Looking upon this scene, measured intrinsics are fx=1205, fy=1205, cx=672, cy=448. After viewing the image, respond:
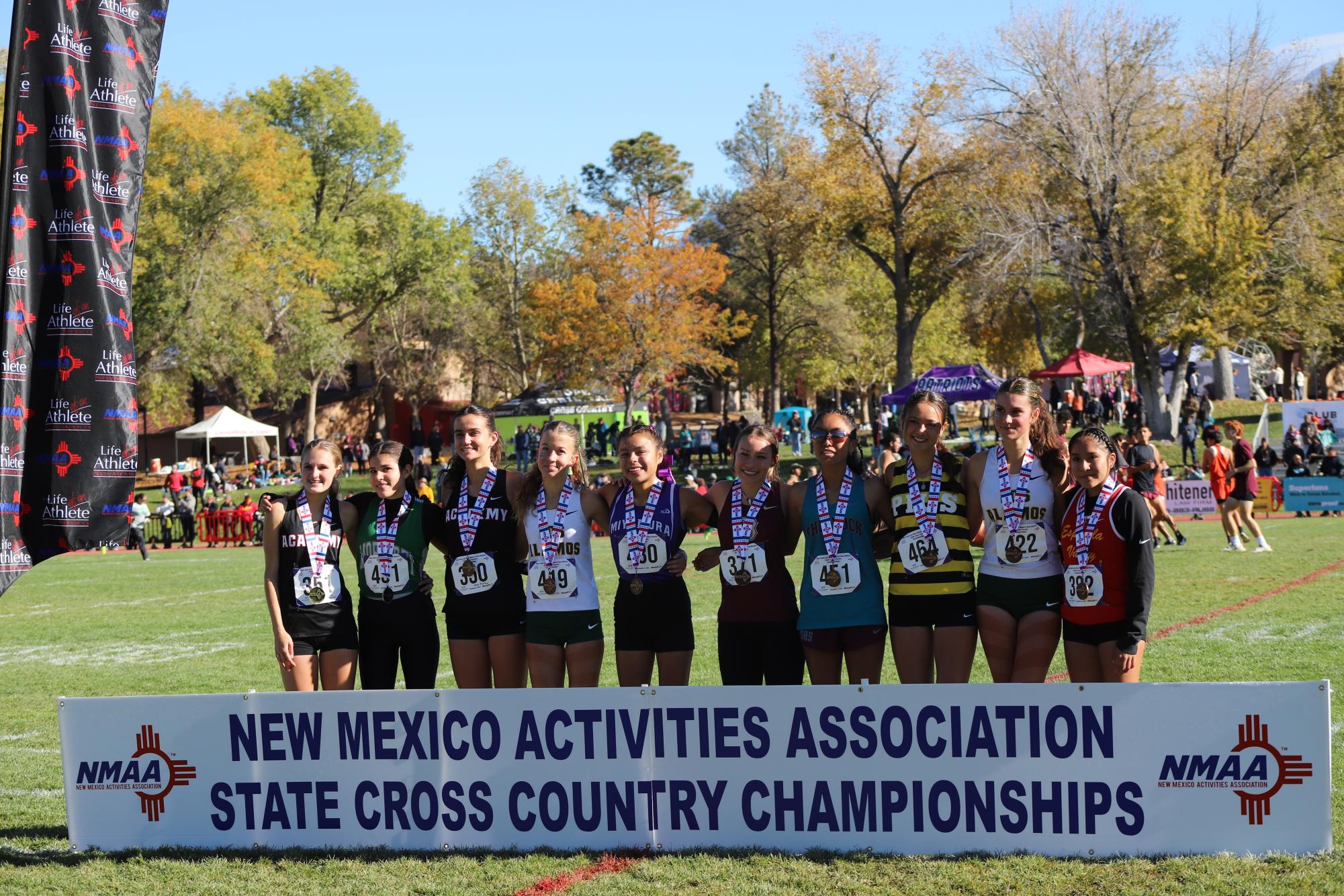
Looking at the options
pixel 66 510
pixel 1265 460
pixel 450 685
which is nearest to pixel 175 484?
pixel 1265 460

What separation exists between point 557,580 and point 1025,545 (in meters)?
2.20

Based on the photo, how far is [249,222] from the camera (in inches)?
1676

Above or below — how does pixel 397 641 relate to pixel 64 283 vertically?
below

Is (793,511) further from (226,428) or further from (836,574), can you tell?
(226,428)

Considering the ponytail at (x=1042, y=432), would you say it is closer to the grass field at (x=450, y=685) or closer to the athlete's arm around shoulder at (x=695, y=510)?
the athlete's arm around shoulder at (x=695, y=510)

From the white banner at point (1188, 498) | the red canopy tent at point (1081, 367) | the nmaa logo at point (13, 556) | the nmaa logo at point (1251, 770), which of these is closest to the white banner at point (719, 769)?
the nmaa logo at point (1251, 770)

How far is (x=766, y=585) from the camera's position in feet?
18.7

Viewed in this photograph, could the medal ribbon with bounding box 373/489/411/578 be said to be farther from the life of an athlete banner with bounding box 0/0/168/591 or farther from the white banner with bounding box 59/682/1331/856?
the life of an athlete banner with bounding box 0/0/168/591

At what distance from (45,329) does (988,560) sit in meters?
4.35

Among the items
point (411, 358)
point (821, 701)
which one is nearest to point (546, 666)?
point (821, 701)

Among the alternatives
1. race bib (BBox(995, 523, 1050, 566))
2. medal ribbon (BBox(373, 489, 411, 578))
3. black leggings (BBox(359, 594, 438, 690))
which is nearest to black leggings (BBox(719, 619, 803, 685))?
race bib (BBox(995, 523, 1050, 566))

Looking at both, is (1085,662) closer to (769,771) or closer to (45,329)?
(769,771)

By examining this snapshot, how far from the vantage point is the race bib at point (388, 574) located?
6.01 metres

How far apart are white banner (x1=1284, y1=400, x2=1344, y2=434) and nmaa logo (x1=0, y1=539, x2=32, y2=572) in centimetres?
2783
